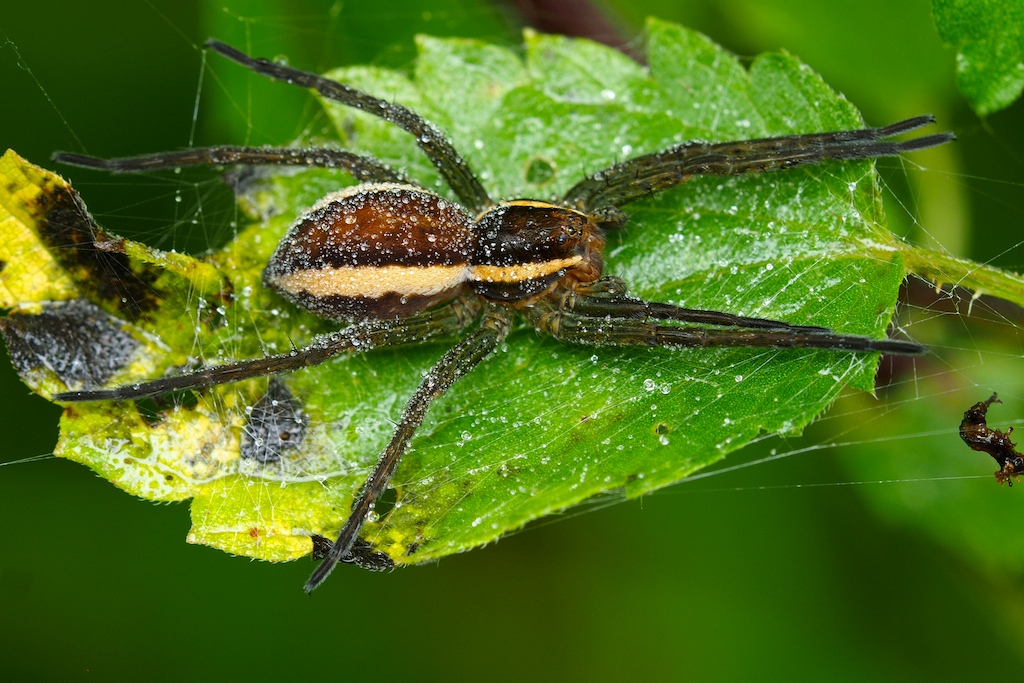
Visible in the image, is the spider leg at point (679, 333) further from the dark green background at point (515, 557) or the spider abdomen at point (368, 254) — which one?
the dark green background at point (515, 557)

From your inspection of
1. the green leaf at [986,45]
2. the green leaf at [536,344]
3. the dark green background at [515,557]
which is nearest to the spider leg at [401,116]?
the green leaf at [536,344]

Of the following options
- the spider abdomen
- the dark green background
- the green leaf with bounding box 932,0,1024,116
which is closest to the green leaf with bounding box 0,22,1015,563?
the spider abdomen

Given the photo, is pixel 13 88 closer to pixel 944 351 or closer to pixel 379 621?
pixel 379 621

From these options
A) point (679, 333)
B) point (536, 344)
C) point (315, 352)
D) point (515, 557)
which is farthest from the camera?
point (515, 557)

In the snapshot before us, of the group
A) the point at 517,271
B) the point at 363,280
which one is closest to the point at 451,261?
the point at 517,271

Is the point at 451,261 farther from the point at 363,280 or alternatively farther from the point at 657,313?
the point at 657,313

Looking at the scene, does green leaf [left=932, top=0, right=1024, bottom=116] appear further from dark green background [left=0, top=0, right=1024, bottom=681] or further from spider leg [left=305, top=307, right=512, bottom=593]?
spider leg [left=305, top=307, right=512, bottom=593]

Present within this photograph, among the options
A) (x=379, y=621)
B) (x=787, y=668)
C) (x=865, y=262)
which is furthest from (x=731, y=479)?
(x=379, y=621)
